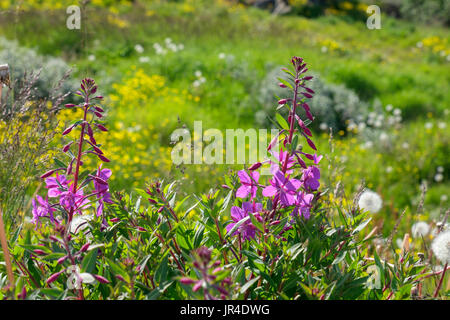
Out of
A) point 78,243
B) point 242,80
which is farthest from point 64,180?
point 242,80

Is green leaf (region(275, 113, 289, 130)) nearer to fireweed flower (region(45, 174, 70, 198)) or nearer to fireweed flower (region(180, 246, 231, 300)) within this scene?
fireweed flower (region(180, 246, 231, 300))

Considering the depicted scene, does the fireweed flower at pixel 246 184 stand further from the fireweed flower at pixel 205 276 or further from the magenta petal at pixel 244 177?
A: the fireweed flower at pixel 205 276

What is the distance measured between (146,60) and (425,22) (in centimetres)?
1595

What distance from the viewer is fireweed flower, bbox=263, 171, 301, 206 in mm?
1048

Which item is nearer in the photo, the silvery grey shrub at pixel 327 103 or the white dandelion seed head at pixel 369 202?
the white dandelion seed head at pixel 369 202

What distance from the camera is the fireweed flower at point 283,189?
1048mm

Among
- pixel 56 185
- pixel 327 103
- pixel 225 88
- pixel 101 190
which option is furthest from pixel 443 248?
pixel 225 88

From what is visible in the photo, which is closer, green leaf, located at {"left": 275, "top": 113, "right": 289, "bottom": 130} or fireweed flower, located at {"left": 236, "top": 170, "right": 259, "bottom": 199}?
green leaf, located at {"left": 275, "top": 113, "right": 289, "bottom": 130}

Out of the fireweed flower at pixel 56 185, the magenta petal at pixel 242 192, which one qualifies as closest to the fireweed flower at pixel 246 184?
the magenta petal at pixel 242 192

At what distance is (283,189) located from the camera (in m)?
1.06

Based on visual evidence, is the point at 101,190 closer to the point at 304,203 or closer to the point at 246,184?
the point at 246,184

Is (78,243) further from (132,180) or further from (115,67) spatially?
(115,67)

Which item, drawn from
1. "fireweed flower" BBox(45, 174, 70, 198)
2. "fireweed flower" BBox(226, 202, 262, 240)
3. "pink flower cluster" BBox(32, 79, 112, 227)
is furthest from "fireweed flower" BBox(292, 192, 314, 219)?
"fireweed flower" BBox(45, 174, 70, 198)

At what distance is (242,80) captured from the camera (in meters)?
6.33
